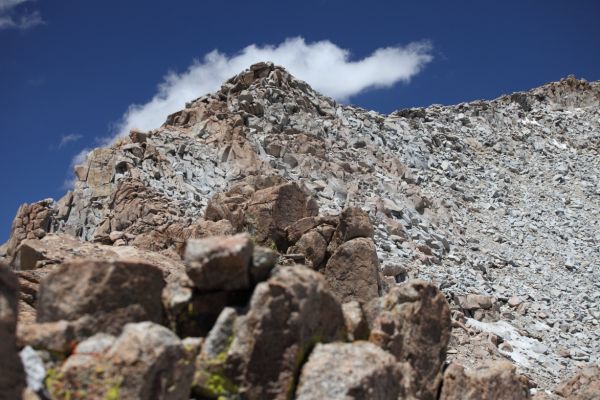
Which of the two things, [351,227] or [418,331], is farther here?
[351,227]

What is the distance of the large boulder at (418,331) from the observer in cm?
1091

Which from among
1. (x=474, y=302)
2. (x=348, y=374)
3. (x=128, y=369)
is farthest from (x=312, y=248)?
(x=128, y=369)

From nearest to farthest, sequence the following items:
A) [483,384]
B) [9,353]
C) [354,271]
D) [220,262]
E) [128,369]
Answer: [9,353] < [128,369] < [220,262] < [483,384] < [354,271]

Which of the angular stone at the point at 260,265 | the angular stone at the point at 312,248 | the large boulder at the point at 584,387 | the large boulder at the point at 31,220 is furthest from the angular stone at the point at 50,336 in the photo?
the large boulder at the point at 31,220

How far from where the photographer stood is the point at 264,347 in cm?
905

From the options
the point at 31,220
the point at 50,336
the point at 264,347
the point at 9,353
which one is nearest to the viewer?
the point at 9,353

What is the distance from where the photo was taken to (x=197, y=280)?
952 cm

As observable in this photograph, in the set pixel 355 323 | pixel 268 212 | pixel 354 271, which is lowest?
pixel 355 323

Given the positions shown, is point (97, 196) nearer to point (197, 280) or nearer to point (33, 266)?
point (33, 266)

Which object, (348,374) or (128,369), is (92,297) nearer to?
(128,369)

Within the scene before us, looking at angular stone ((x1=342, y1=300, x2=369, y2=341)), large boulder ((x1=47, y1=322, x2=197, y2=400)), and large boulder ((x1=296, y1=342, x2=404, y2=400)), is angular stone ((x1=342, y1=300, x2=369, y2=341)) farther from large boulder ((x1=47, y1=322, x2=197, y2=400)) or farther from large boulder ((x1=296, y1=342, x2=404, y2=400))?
large boulder ((x1=47, y1=322, x2=197, y2=400))

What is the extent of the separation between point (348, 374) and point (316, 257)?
45.2 ft

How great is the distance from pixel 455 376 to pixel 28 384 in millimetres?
7178

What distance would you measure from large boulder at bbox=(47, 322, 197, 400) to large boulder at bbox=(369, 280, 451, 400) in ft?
12.2
